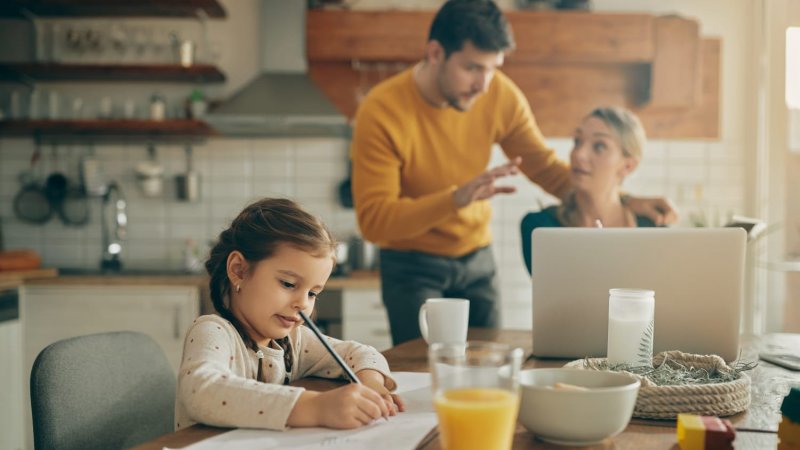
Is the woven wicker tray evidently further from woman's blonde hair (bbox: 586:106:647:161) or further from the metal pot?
the metal pot

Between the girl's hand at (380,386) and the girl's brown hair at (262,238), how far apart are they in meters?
0.20

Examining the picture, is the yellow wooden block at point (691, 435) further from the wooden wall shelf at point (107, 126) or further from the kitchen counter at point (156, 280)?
the wooden wall shelf at point (107, 126)

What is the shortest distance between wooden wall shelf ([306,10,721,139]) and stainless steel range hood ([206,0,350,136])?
17 cm

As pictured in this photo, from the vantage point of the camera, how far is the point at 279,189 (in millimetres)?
4016

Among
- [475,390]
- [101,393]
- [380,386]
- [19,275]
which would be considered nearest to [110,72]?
[19,275]

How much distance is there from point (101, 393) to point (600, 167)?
1501 mm

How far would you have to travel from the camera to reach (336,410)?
96cm

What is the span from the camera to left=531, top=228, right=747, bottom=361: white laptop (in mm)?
1298

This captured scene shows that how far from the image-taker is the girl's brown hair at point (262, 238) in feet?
3.98

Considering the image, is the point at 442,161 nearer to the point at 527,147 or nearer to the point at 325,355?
the point at 527,147

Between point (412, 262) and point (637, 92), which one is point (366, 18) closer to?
point (637, 92)

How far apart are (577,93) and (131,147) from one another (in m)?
2.37

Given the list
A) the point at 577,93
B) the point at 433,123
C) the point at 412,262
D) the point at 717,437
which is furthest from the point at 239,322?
the point at 577,93

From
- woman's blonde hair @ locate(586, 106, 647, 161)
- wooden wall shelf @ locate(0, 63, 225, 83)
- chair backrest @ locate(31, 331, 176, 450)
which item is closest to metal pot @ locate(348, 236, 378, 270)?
wooden wall shelf @ locate(0, 63, 225, 83)
